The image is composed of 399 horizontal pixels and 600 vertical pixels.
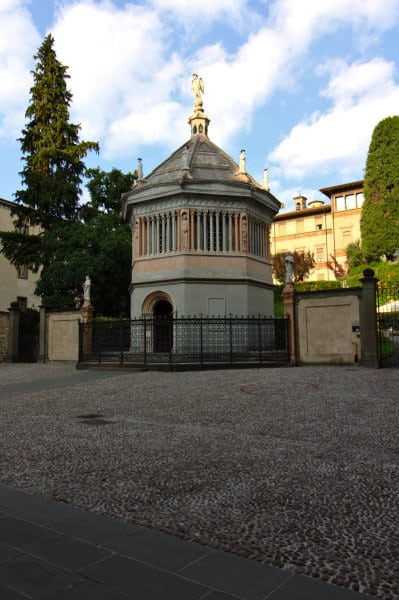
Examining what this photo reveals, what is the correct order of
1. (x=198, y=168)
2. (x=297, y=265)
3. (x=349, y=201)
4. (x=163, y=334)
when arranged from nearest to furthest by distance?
1. (x=163, y=334)
2. (x=198, y=168)
3. (x=297, y=265)
4. (x=349, y=201)

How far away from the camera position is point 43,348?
25.0 m

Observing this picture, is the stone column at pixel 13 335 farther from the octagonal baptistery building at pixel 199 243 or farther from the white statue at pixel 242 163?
the white statue at pixel 242 163

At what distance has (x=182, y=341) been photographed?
2000cm

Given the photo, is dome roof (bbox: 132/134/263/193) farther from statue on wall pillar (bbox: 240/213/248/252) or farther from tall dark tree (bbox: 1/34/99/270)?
tall dark tree (bbox: 1/34/99/270)

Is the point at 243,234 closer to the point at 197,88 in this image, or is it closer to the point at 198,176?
the point at 198,176

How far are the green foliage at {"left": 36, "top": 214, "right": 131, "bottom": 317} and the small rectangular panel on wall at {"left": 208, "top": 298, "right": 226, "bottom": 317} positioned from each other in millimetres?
7902

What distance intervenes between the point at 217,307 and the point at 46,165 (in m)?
17.8

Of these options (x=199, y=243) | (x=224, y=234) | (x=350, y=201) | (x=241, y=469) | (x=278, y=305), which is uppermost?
(x=350, y=201)

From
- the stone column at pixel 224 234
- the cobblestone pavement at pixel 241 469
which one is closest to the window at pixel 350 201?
the stone column at pixel 224 234

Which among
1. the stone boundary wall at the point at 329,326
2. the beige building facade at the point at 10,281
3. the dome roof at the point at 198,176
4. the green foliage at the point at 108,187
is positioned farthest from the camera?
the beige building facade at the point at 10,281

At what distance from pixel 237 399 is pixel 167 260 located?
47.5 feet

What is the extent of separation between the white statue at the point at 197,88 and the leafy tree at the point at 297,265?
2590cm

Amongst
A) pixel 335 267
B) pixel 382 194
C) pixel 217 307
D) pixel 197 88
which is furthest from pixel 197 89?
pixel 335 267

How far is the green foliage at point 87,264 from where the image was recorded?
2747 centimetres
